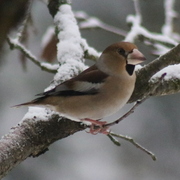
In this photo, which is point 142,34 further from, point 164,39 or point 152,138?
point 152,138

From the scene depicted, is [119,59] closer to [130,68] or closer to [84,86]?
[130,68]

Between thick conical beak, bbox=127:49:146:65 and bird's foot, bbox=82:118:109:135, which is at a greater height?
thick conical beak, bbox=127:49:146:65

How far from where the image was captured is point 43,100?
1.95 m

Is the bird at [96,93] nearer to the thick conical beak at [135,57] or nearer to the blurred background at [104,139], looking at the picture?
the thick conical beak at [135,57]

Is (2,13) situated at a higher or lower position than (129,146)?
higher

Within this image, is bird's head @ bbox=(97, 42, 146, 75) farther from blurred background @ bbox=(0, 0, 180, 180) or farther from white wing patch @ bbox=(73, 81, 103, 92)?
blurred background @ bbox=(0, 0, 180, 180)

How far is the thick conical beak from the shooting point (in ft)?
6.12

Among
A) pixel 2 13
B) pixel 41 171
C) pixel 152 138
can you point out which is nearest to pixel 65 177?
pixel 41 171

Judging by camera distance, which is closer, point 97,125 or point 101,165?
point 97,125

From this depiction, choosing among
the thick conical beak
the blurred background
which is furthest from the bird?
the blurred background

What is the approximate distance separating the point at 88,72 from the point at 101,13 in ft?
19.2

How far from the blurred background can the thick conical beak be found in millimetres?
4293

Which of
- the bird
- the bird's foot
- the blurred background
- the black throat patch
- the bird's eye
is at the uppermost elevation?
the bird's eye

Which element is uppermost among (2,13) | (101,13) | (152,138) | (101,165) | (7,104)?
(2,13)
